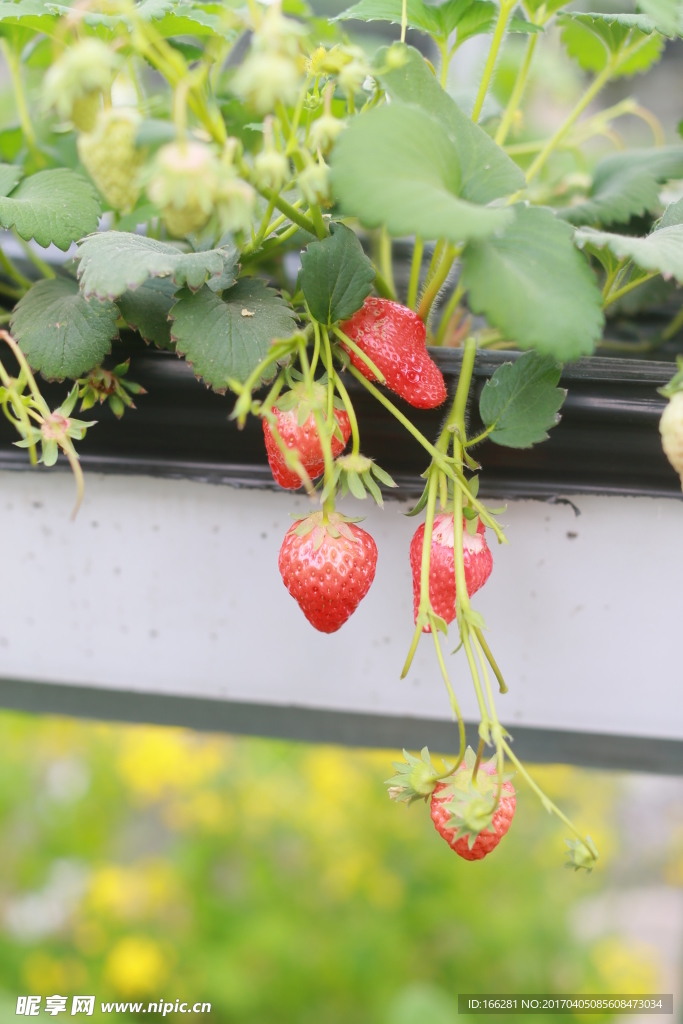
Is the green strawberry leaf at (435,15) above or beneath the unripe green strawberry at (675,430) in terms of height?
above

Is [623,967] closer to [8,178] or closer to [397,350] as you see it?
[397,350]

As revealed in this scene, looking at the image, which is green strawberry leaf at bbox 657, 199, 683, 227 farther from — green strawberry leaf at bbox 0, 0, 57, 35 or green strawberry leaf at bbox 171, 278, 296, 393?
green strawberry leaf at bbox 0, 0, 57, 35

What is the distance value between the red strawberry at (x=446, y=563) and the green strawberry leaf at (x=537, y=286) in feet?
0.34

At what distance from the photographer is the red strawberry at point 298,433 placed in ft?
1.08

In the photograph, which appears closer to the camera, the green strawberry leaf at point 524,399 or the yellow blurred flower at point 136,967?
the green strawberry leaf at point 524,399

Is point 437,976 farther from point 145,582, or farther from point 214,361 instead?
point 214,361

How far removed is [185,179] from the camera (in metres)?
0.22

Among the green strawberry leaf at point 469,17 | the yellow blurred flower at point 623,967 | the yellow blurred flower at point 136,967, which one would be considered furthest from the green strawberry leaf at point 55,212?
the yellow blurred flower at point 623,967

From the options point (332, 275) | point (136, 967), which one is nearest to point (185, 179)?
point (332, 275)

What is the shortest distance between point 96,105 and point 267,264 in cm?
37

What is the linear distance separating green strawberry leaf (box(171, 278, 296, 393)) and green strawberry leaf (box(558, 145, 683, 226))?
0.82 feet

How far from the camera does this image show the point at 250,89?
23cm

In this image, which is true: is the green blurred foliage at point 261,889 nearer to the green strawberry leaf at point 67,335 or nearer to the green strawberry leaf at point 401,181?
the green strawberry leaf at point 67,335

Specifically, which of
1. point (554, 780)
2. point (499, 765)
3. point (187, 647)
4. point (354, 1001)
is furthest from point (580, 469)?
point (554, 780)
